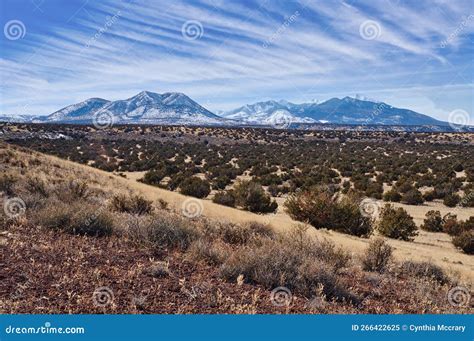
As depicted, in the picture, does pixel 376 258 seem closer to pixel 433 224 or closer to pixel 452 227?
pixel 452 227

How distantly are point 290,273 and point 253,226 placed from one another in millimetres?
4393

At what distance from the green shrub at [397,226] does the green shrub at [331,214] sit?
0.57 m

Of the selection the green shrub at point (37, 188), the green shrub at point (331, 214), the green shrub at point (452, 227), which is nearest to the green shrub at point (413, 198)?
the green shrub at point (452, 227)

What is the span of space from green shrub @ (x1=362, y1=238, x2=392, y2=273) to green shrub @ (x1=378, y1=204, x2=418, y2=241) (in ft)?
23.2

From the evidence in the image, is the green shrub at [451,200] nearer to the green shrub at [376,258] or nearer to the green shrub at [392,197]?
the green shrub at [392,197]

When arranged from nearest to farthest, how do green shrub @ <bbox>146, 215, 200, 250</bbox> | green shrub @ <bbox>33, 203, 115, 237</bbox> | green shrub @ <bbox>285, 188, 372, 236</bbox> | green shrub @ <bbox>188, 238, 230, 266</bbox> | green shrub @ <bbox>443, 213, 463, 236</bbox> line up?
green shrub @ <bbox>188, 238, 230, 266</bbox>, green shrub @ <bbox>146, 215, 200, 250</bbox>, green shrub @ <bbox>33, 203, 115, 237</bbox>, green shrub @ <bbox>285, 188, 372, 236</bbox>, green shrub @ <bbox>443, 213, 463, 236</bbox>

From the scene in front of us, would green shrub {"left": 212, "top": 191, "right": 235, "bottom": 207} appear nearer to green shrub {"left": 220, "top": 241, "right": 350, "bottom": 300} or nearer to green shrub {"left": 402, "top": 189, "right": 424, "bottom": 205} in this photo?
green shrub {"left": 402, "top": 189, "right": 424, "bottom": 205}

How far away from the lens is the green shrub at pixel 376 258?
29.3 feet

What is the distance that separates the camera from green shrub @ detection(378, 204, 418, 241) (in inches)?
621

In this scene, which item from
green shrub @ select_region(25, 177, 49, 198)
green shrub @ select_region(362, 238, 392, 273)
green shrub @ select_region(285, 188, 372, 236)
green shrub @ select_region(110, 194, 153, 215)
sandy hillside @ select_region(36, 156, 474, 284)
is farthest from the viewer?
green shrub @ select_region(285, 188, 372, 236)

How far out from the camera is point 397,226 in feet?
52.0

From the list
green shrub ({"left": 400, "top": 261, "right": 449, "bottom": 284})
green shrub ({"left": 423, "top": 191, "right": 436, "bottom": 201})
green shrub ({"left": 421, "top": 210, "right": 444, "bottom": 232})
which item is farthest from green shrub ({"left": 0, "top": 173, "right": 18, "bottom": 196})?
green shrub ({"left": 423, "top": 191, "right": 436, "bottom": 201})

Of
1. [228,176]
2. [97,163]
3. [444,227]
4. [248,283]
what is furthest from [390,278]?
[97,163]

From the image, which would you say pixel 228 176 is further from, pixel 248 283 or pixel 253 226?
pixel 248 283
